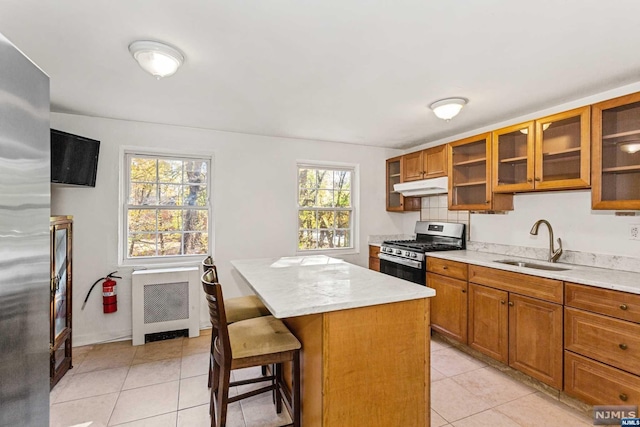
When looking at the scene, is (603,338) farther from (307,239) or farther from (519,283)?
(307,239)

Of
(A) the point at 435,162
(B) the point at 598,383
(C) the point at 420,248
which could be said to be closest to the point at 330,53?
(A) the point at 435,162

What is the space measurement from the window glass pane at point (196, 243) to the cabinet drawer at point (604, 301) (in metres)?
3.38

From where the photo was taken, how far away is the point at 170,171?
11.4 ft

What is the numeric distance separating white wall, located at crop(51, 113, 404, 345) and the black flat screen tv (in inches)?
7.1

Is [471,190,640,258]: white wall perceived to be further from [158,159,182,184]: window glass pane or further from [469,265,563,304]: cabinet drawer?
[158,159,182,184]: window glass pane

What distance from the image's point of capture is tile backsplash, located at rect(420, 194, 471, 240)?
12.1 ft

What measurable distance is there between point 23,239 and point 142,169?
8.98 ft

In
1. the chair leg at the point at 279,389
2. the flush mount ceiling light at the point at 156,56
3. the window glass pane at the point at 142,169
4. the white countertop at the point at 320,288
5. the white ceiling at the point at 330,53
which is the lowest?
the chair leg at the point at 279,389

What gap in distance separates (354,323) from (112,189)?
2.95 m

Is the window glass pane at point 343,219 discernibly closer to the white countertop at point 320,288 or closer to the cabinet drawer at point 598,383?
the white countertop at point 320,288

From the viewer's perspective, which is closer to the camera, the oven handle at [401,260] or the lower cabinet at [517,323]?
the lower cabinet at [517,323]

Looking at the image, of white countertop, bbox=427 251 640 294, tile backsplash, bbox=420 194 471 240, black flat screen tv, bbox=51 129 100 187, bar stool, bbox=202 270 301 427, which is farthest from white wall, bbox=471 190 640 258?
black flat screen tv, bbox=51 129 100 187

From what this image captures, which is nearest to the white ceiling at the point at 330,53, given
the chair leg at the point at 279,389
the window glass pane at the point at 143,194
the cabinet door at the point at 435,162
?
the cabinet door at the point at 435,162

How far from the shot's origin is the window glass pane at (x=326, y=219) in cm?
421
